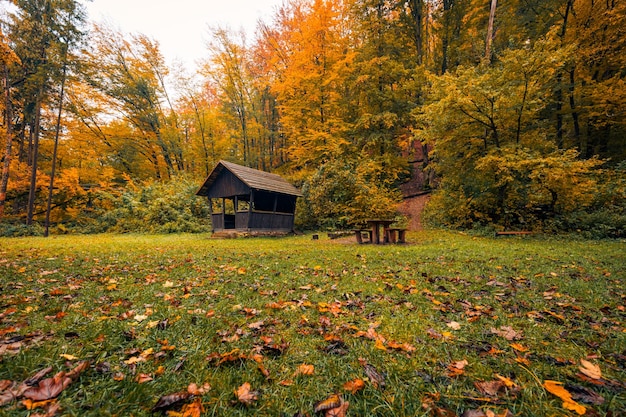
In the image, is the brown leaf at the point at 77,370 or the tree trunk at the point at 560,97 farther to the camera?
the tree trunk at the point at 560,97

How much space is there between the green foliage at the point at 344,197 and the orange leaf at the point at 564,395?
13250 mm

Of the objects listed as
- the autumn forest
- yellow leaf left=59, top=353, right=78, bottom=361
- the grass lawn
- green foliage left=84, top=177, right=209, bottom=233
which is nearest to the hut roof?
the autumn forest

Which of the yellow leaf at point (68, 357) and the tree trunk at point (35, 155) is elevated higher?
the tree trunk at point (35, 155)

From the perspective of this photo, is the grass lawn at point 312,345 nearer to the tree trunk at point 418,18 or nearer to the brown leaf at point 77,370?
the brown leaf at point 77,370

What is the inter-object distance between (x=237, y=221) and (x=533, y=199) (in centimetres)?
1427

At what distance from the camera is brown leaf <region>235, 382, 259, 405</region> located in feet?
4.84

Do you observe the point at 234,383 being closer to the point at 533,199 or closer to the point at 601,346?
the point at 601,346

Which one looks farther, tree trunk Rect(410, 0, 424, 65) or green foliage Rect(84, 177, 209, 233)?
tree trunk Rect(410, 0, 424, 65)

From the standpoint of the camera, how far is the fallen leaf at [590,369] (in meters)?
1.67

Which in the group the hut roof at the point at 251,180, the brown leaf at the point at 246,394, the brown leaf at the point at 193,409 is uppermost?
the hut roof at the point at 251,180

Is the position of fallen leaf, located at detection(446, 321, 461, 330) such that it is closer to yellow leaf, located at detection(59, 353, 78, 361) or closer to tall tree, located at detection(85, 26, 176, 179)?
yellow leaf, located at detection(59, 353, 78, 361)

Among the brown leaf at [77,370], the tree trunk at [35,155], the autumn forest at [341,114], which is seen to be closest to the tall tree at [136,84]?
the autumn forest at [341,114]

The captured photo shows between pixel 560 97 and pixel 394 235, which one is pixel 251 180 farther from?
pixel 560 97

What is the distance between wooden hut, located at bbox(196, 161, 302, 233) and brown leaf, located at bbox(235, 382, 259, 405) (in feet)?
40.1
